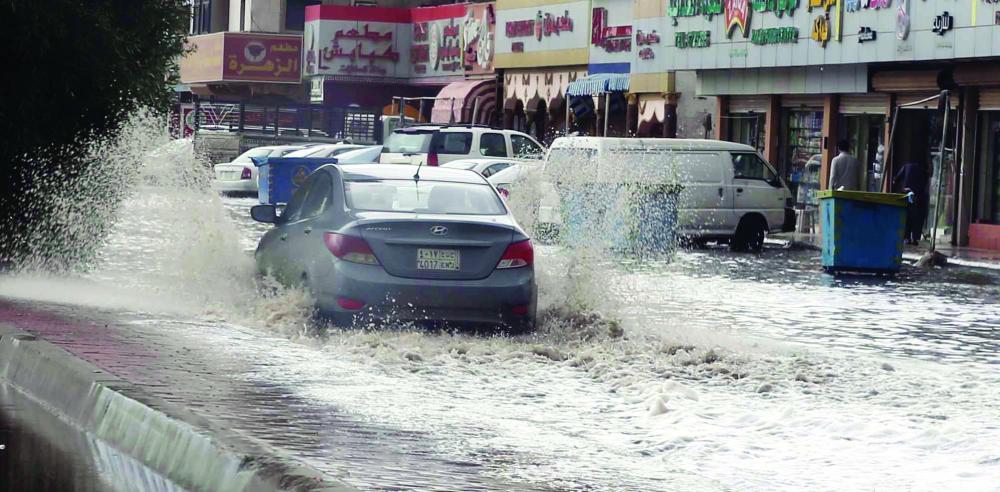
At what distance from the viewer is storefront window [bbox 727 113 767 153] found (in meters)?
38.9

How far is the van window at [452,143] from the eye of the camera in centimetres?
3578

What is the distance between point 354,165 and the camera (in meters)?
14.5

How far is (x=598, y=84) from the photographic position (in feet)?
146

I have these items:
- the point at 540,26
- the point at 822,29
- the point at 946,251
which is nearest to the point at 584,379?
the point at 946,251

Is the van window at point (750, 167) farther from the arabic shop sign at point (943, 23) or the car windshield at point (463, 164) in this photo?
the car windshield at point (463, 164)

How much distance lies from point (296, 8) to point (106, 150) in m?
56.5

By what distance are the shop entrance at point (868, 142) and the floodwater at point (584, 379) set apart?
47.1ft

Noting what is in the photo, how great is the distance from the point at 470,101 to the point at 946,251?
80.5 feet

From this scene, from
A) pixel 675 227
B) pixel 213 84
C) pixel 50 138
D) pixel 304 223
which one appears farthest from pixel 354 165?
pixel 213 84

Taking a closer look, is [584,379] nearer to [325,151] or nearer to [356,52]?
[325,151]

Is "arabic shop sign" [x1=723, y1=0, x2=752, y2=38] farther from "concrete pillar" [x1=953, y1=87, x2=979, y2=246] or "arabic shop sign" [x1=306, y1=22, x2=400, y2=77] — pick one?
"arabic shop sign" [x1=306, y1=22, x2=400, y2=77]

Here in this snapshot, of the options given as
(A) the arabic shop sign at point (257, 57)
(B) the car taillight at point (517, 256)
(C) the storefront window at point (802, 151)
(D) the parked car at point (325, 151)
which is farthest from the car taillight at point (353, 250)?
(A) the arabic shop sign at point (257, 57)

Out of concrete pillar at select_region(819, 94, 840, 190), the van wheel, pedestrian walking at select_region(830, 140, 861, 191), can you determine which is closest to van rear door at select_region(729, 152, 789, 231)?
the van wheel

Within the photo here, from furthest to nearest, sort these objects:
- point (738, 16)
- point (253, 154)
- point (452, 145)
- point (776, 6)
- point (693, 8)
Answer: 1. point (253, 154)
2. point (693, 8)
3. point (738, 16)
4. point (776, 6)
5. point (452, 145)
